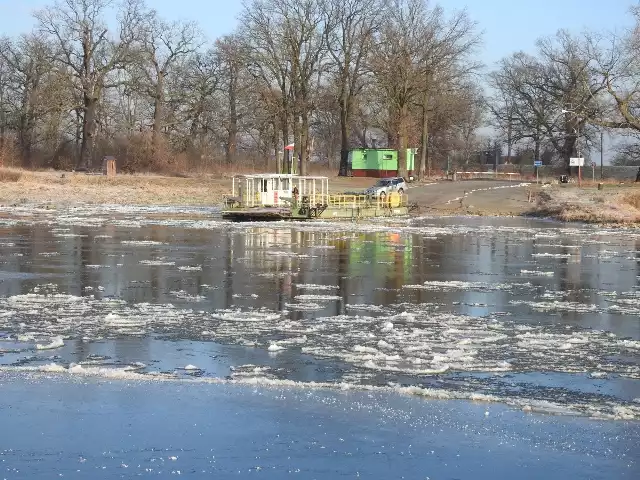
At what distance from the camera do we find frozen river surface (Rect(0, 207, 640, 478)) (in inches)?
331

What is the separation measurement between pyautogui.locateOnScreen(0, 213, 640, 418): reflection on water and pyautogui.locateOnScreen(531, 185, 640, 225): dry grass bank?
59.4 feet

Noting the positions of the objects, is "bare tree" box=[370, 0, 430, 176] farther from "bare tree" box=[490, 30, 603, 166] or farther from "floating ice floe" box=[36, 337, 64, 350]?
"floating ice floe" box=[36, 337, 64, 350]

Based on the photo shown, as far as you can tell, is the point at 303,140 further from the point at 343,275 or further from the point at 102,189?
the point at 343,275

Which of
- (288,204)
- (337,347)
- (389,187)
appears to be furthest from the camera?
(389,187)

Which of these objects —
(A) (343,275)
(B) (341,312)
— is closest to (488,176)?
(A) (343,275)

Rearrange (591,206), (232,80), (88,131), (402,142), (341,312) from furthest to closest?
(232,80) → (402,142) → (88,131) → (591,206) → (341,312)

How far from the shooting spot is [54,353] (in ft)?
37.8

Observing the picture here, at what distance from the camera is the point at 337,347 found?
1221cm

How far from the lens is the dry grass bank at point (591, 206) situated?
154ft

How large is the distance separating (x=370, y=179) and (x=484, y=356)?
6856cm

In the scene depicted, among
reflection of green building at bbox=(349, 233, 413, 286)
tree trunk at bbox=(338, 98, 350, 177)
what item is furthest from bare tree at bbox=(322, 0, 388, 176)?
reflection of green building at bbox=(349, 233, 413, 286)

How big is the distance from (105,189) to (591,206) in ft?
108

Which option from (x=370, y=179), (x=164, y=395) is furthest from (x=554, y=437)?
(x=370, y=179)

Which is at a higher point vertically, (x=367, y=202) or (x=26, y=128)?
(x=26, y=128)
